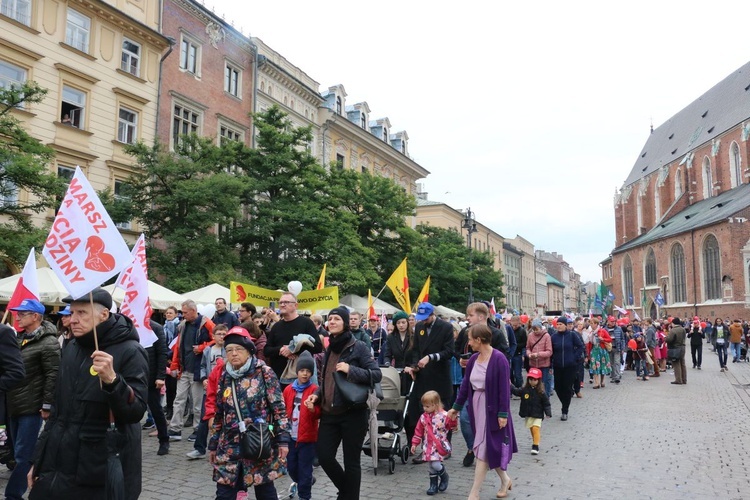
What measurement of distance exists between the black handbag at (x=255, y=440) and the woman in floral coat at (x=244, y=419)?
0.22ft

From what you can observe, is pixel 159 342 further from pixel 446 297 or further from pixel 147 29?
pixel 446 297

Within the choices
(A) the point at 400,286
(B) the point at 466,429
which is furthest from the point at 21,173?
(B) the point at 466,429

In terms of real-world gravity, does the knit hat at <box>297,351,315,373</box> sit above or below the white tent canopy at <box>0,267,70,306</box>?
below

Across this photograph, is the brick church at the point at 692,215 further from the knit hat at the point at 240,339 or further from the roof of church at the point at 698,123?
the knit hat at the point at 240,339

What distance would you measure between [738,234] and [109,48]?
2142 inches

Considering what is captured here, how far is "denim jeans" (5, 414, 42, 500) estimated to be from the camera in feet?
17.9

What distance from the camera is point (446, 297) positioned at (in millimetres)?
42219

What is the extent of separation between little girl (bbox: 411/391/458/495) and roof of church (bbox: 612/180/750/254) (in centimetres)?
5868

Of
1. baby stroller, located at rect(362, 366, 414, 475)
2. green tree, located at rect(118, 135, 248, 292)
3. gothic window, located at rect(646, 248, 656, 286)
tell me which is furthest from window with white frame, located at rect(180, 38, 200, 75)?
gothic window, located at rect(646, 248, 656, 286)

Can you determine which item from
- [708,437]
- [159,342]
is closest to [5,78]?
[159,342]

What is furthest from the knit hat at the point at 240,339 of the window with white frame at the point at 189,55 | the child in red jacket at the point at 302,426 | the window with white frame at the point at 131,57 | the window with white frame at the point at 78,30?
the window with white frame at the point at 189,55

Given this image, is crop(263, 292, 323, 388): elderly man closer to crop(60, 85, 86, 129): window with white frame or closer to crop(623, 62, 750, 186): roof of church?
crop(60, 85, 86, 129): window with white frame

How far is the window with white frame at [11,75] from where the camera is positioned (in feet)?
68.6

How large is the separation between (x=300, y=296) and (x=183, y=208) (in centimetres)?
1192
